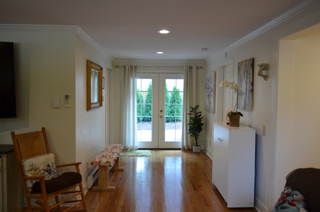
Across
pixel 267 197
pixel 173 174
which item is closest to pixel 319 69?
pixel 267 197

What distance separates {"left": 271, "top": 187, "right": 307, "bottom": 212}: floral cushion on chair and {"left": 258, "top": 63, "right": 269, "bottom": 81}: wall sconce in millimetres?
1484

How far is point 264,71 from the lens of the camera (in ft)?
9.29

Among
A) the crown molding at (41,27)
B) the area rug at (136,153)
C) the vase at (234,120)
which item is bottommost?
the area rug at (136,153)

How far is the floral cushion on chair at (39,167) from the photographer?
8.64ft

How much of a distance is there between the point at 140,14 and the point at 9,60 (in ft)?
5.67

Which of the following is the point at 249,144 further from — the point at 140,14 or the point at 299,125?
the point at 140,14

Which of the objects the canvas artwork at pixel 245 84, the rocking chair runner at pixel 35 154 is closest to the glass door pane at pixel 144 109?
the canvas artwork at pixel 245 84

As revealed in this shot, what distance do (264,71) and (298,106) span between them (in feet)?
1.81

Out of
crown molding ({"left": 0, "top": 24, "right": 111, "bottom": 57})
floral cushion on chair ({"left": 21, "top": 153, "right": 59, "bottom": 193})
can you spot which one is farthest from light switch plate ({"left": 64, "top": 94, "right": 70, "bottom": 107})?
crown molding ({"left": 0, "top": 24, "right": 111, "bottom": 57})

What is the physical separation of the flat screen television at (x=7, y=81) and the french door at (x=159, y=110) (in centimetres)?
349

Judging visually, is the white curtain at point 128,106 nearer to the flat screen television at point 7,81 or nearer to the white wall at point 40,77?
the white wall at point 40,77

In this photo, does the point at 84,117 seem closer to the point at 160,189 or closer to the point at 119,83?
the point at 160,189

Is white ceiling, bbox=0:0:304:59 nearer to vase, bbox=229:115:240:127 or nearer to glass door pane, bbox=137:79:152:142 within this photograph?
vase, bbox=229:115:240:127

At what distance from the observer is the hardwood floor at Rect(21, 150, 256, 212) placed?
10.2 ft
